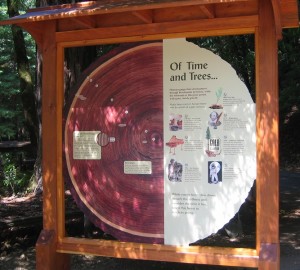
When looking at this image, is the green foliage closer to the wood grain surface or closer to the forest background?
the forest background

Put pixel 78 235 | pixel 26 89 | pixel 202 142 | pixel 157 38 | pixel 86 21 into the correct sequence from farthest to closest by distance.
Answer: pixel 26 89, pixel 78 235, pixel 86 21, pixel 157 38, pixel 202 142

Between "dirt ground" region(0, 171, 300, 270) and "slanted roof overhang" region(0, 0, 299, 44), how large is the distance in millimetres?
2936

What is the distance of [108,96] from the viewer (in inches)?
186

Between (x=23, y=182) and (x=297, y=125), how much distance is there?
15.1 metres

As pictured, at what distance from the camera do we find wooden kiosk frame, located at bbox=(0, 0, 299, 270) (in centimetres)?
403

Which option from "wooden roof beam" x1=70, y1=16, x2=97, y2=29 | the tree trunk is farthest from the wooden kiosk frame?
the tree trunk

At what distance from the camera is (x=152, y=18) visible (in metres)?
4.46

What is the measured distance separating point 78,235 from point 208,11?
14.1 ft

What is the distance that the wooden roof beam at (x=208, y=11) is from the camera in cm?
403

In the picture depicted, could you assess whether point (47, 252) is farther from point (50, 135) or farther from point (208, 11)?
point (208, 11)

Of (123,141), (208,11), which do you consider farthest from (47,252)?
(208,11)

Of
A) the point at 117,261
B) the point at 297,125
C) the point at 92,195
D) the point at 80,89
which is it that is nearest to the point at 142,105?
the point at 80,89

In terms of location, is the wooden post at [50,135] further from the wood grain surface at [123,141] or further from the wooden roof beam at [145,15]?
the wooden roof beam at [145,15]

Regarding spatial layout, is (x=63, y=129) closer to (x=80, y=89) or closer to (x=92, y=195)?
(x=80, y=89)
